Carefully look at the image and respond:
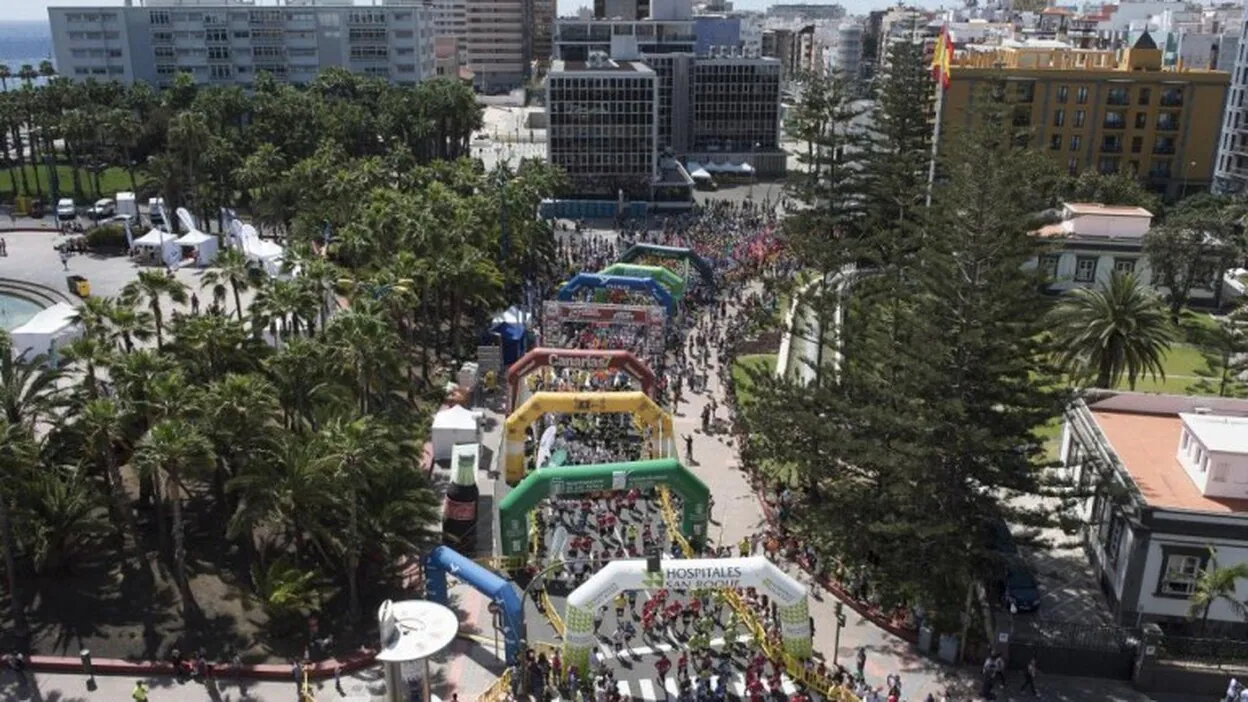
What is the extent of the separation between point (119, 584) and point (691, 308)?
3215 centimetres

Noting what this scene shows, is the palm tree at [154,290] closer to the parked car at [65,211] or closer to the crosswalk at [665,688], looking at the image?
the crosswalk at [665,688]

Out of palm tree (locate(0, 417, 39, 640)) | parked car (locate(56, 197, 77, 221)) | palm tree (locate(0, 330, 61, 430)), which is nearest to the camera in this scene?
palm tree (locate(0, 417, 39, 640))

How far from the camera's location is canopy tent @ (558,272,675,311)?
47.9m

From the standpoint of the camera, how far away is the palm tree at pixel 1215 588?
77.1 feet

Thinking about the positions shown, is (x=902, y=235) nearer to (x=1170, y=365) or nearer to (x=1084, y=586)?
(x=1170, y=365)

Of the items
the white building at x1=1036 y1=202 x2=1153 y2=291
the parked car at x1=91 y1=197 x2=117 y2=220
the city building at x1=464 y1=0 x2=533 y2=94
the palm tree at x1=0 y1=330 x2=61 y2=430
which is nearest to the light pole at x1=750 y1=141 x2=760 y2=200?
the white building at x1=1036 y1=202 x2=1153 y2=291

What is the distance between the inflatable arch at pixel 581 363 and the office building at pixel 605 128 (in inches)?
1722

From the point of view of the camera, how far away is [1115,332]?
→ 3431 cm

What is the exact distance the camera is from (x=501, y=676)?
2397cm

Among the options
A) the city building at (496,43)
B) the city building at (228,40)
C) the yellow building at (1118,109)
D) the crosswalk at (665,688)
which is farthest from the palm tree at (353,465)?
the city building at (496,43)

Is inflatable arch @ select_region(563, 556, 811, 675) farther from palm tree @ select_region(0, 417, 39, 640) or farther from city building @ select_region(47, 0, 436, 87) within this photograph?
city building @ select_region(47, 0, 436, 87)

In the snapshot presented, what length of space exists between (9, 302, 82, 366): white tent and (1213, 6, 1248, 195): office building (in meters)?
79.6

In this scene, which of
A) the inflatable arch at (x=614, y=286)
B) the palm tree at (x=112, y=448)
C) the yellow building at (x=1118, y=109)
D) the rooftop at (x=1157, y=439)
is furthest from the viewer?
the yellow building at (x=1118, y=109)

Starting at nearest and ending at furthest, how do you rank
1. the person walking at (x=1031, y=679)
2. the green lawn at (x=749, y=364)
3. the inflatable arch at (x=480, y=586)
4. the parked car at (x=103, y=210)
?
the person walking at (x=1031, y=679) → the inflatable arch at (x=480, y=586) → the green lawn at (x=749, y=364) → the parked car at (x=103, y=210)
